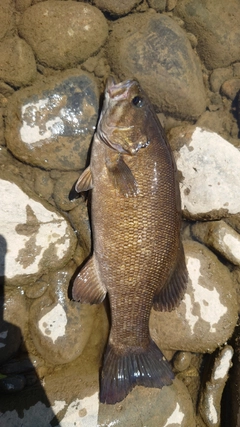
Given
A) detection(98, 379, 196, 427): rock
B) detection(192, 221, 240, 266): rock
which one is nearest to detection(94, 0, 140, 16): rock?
detection(192, 221, 240, 266): rock

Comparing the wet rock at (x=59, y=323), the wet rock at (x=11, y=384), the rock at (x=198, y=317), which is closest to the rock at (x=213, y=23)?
the rock at (x=198, y=317)

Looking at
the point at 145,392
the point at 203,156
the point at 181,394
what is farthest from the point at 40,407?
the point at 203,156

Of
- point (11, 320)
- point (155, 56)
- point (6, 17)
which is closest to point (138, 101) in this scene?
point (155, 56)

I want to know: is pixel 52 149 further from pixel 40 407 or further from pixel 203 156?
pixel 40 407

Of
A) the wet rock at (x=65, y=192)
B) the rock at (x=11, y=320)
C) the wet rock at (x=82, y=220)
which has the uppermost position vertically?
the wet rock at (x=65, y=192)

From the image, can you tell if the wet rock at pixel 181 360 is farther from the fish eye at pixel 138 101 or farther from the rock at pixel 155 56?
the rock at pixel 155 56

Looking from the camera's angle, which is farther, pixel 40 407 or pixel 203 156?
pixel 203 156
